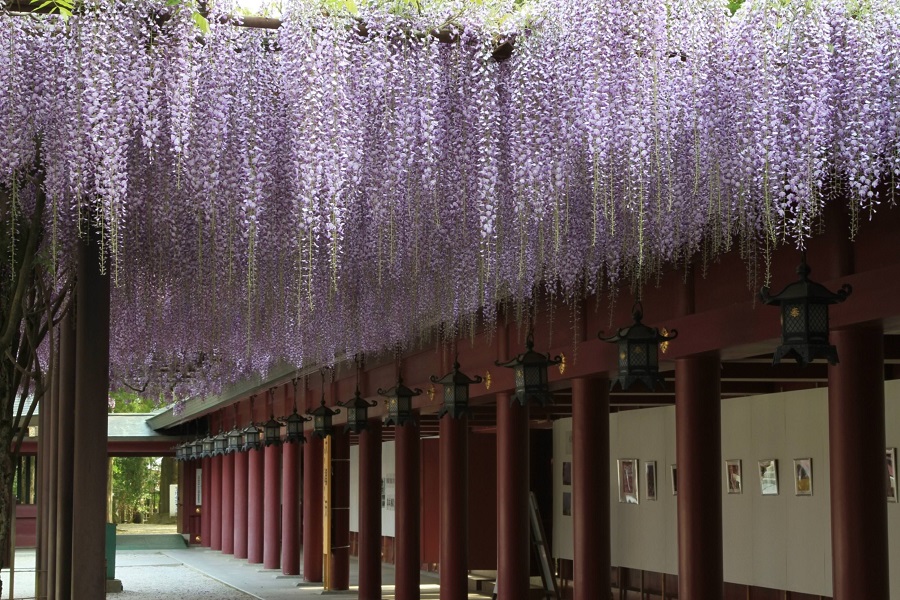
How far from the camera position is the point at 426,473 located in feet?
57.7

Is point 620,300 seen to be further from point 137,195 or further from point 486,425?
point 486,425

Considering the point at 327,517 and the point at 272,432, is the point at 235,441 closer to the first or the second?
the point at 272,432

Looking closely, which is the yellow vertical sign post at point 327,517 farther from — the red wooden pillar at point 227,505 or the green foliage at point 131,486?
the green foliage at point 131,486

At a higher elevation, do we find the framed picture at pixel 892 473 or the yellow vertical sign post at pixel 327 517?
the framed picture at pixel 892 473

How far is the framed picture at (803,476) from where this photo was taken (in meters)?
8.62

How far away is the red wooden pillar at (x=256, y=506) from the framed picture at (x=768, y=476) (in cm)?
1198

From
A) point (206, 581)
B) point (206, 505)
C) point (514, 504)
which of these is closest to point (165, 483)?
point (206, 505)

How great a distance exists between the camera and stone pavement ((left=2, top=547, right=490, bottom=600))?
47.3 ft

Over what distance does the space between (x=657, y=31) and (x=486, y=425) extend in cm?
1196

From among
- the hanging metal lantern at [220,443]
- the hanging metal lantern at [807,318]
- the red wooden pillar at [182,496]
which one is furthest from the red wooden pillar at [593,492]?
the red wooden pillar at [182,496]

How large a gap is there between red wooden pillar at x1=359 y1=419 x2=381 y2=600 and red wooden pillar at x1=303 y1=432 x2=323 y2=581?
2743 mm

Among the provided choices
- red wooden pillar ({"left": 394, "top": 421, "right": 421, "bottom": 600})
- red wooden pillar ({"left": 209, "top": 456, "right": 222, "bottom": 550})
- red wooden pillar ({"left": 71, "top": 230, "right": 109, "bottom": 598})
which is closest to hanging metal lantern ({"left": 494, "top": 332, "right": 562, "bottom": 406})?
red wooden pillar ({"left": 71, "top": 230, "right": 109, "bottom": 598})

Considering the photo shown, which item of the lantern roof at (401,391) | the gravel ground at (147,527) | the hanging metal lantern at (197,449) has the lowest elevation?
the gravel ground at (147,527)

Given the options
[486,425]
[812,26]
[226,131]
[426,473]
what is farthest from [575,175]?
[426,473]
